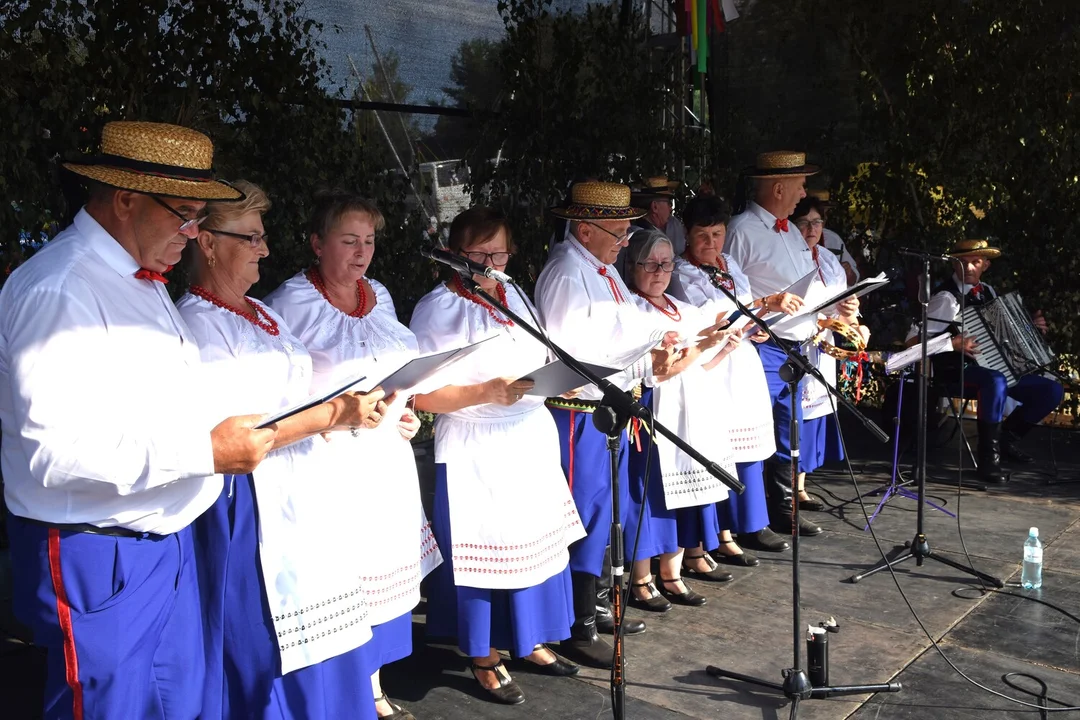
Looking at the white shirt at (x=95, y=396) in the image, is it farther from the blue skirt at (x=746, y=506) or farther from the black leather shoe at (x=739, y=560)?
the black leather shoe at (x=739, y=560)

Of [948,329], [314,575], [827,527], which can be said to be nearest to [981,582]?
[827,527]

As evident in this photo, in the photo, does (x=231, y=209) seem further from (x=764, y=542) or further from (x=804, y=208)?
(x=804, y=208)

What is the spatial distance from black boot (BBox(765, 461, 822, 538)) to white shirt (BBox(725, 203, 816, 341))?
3.16 ft

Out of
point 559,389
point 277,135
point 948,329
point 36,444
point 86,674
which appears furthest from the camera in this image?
point 948,329

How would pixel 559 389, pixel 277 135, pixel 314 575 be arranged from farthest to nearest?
1. pixel 277 135
2. pixel 559 389
3. pixel 314 575

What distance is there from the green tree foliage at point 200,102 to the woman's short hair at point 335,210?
129 centimetres

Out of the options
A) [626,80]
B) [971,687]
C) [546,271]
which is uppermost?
[626,80]

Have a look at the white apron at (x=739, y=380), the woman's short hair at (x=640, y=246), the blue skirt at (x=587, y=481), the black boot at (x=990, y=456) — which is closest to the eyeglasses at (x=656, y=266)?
the woman's short hair at (x=640, y=246)

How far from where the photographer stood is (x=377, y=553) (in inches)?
122

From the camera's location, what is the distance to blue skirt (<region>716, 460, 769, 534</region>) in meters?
5.04

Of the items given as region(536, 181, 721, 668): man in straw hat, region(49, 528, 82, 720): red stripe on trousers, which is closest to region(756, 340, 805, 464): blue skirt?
region(536, 181, 721, 668): man in straw hat

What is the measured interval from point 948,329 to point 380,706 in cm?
473

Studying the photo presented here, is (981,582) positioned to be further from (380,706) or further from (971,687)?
(380,706)

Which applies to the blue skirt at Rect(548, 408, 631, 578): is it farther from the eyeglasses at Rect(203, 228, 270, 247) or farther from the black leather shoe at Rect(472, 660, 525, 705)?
the eyeglasses at Rect(203, 228, 270, 247)
